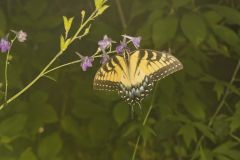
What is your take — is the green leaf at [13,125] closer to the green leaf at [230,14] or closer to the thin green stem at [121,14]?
the thin green stem at [121,14]

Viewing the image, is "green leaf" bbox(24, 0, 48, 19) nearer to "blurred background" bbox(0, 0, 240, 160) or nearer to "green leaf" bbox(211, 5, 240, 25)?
"blurred background" bbox(0, 0, 240, 160)

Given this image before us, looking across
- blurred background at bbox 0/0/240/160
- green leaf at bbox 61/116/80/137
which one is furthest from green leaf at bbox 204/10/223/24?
green leaf at bbox 61/116/80/137

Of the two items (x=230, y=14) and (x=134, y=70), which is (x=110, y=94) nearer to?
(x=134, y=70)

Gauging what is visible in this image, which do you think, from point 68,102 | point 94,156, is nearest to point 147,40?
point 68,102

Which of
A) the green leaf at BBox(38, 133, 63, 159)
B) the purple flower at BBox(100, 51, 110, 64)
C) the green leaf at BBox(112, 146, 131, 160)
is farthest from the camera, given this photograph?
the green leaf at BBox(112, 146, 131, 160)

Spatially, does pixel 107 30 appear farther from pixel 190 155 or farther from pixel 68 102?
pixel 190 155

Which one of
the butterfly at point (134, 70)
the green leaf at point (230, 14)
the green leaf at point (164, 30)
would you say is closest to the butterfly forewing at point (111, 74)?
the butterfly at point (134, 70)

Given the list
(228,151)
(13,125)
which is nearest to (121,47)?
(13,125)
